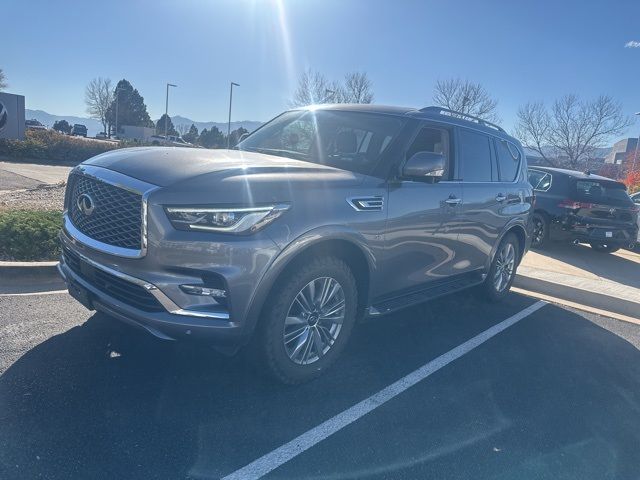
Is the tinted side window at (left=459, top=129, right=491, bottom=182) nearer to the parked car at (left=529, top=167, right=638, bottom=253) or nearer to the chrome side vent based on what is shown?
the chrome side vent

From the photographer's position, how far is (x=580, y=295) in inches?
258

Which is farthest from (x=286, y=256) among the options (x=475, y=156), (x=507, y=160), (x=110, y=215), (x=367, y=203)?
(x=507, y=160)

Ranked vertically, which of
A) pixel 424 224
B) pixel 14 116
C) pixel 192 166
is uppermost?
pixel 14 116

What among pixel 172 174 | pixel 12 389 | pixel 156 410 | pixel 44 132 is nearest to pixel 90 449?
pixel 156 410

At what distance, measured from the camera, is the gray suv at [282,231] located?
285 cm

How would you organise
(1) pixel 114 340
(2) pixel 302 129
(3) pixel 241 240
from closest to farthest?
(3) pixel 241 240 < (1) pixel 114 340 < (2) pixel 302 129

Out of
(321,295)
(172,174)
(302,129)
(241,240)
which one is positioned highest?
(302,129)

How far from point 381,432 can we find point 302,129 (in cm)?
263

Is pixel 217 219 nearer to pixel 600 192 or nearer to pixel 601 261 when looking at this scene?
pixel 601 261

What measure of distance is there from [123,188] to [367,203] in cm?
159

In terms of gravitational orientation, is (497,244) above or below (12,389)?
above

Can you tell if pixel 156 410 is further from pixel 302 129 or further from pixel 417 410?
pixel 302 129

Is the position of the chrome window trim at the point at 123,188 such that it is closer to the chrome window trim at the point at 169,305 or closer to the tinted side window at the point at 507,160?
the chrome window trim at the point at 169,305

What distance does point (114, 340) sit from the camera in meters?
3.88
